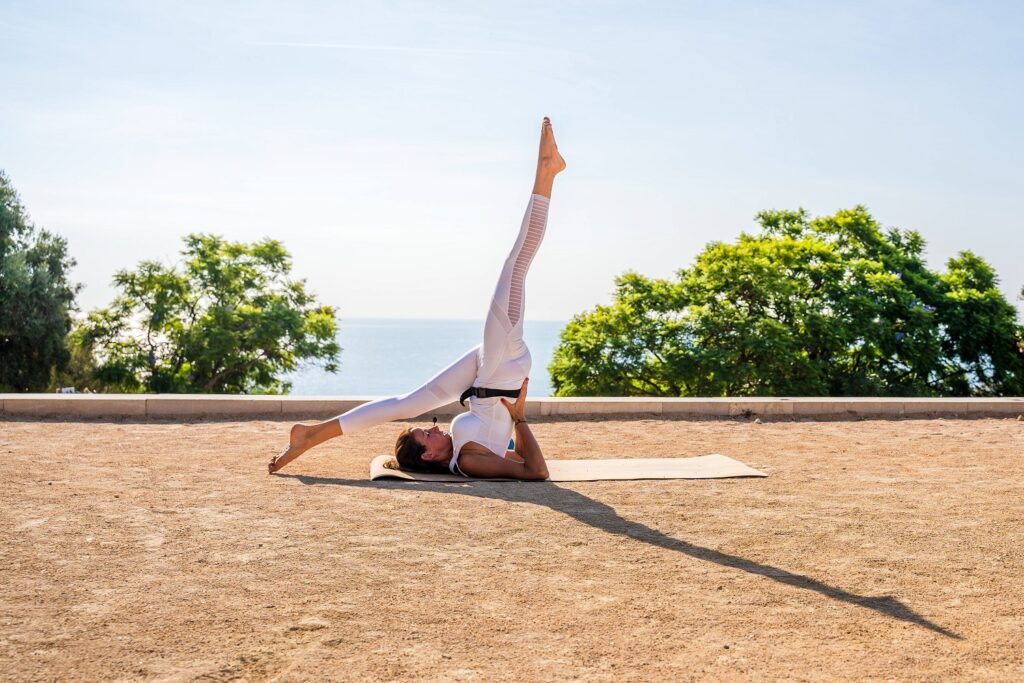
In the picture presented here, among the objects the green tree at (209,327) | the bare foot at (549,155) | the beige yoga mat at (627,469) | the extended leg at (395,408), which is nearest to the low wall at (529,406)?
the beige yoga mat at (627,469)

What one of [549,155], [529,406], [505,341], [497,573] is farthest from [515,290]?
[529,406]

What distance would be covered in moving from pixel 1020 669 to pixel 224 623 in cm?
257

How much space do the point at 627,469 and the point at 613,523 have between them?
5.20ft

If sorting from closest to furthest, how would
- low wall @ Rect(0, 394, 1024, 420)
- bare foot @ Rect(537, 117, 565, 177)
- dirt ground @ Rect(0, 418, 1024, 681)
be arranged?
dirt ground @ Rect(0, 418, 1024, 681)
bare foot @ Rect(537, 117, 565, 177)
low wall @ Rect(0, 394, 1024, 420)

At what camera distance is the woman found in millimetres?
6121

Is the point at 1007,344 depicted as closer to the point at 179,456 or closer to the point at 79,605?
the point at 179,456

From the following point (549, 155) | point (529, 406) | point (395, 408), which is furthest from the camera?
point (529, 406)

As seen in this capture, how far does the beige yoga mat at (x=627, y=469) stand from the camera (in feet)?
20.4

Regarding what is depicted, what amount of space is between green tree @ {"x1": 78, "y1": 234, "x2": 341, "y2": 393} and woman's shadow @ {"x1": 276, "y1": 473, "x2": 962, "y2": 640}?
52.8 feet

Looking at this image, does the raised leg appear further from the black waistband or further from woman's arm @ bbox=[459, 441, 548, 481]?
woman's arm @ bbox=[459, 441, 548, 481]

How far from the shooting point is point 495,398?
624cm

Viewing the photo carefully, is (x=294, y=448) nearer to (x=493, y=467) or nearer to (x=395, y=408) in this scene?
(x=395, y=408)

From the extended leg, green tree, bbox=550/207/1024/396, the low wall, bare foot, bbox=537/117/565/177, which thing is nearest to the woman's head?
the extended leg

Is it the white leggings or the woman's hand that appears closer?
the white leggings
